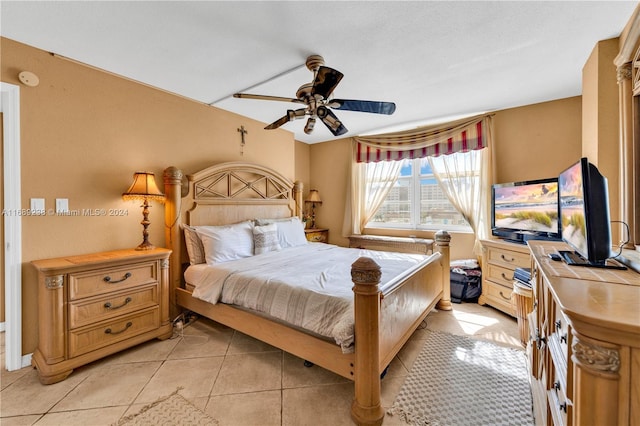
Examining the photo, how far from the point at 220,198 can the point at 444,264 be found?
280 cm

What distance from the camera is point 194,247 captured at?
270 centimetres

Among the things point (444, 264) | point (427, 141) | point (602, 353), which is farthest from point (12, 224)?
point (427, 141)

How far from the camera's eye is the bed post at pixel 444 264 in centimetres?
293

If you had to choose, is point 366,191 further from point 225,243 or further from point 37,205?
point 37,205

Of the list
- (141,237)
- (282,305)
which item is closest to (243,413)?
(282,305)

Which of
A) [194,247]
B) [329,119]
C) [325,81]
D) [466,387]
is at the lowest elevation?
[466,387]

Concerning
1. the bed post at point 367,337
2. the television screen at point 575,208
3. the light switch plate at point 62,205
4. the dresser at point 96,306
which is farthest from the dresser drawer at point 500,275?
the light switch plate at point 62,205

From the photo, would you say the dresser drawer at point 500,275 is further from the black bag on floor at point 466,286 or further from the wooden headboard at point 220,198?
the wooden headboard at point 220,198

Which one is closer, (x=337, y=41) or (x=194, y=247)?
(x=337, y=41)

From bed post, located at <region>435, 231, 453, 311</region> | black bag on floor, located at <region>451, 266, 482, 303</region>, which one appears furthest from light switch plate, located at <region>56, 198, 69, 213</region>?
black bag on floor, located at <region>451, 266, 482, 303</region>

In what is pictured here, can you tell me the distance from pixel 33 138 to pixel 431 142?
4354 millimetres

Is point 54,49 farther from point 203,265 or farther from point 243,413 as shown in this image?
point 243,413

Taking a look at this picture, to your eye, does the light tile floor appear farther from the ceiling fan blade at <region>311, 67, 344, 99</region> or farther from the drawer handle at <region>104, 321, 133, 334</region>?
the ceiling fan blade at <region>311, 67, 344, 99</region>

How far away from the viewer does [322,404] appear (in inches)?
64.6
